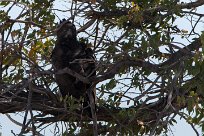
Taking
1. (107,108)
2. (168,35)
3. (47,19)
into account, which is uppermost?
(47,19)

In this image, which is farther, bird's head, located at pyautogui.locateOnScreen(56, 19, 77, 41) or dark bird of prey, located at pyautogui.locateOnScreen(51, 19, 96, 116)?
bird's head, located at pyautogui.locateOnScreen(56, 19, 77, 41)

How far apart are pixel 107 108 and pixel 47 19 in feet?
3.17

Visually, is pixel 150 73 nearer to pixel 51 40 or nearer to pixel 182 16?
pixel 182 16

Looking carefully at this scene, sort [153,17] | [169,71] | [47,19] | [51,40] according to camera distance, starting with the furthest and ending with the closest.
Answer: [51,40] < [47,19] < [153,17] < [169,71]

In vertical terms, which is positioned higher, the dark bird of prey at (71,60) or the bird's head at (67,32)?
the bird's head at (67,32)

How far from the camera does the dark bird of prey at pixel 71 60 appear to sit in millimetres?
4695

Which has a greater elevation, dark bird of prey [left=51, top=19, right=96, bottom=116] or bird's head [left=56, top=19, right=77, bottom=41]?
bird's head [left=56, top=19, right=77, bottom=41]

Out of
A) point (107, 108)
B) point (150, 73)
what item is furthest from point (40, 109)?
point (150, 73)

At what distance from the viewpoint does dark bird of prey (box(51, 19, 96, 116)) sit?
15.4ft

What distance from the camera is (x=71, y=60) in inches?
188

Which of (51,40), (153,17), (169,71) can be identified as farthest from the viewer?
(51,40)

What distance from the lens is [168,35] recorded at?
420cm

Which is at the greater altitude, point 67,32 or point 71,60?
point 67,32

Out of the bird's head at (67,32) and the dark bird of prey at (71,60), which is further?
the bird's head at (67,32)
